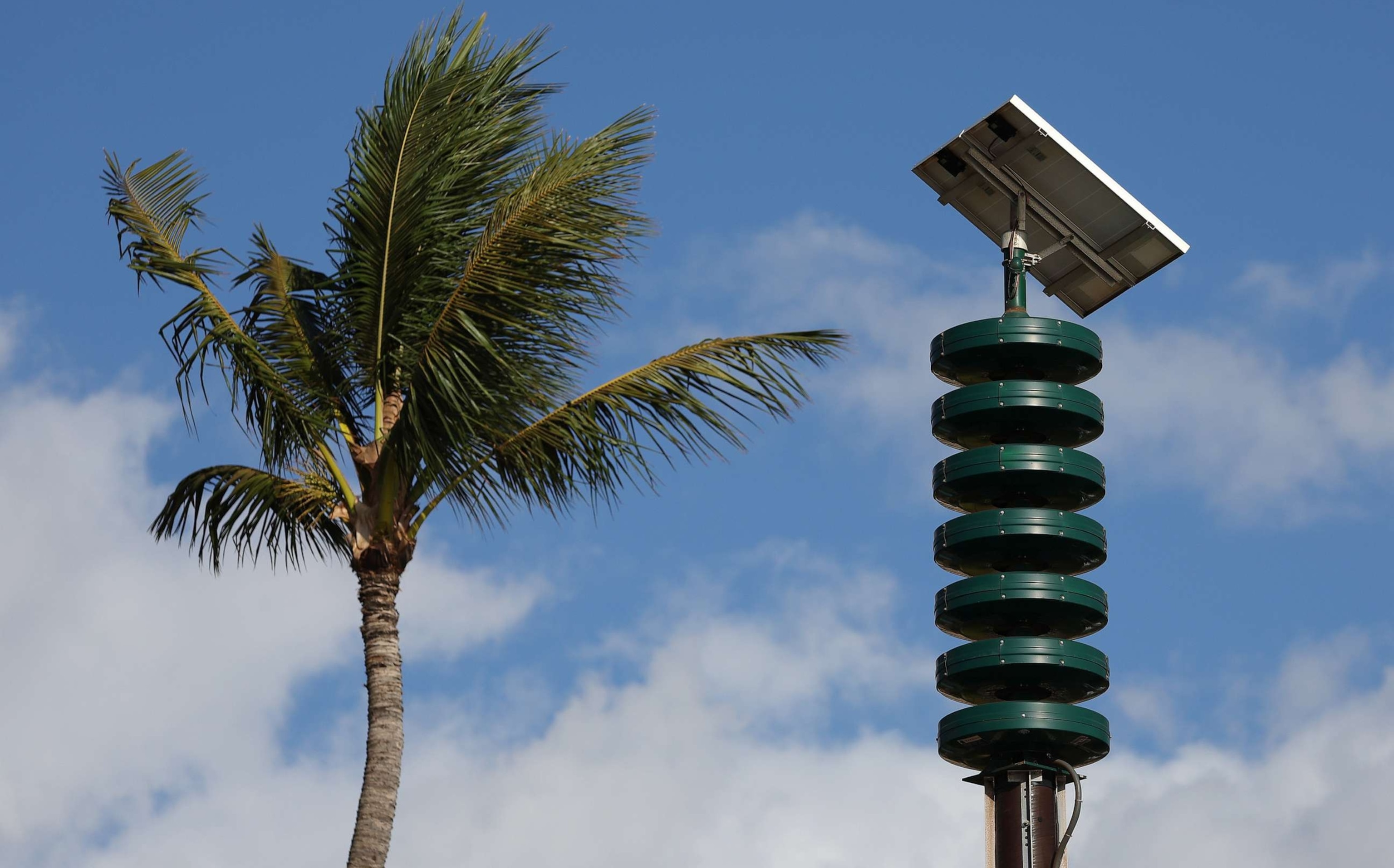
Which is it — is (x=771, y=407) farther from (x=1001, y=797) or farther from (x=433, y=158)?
(x=1001, y=797)

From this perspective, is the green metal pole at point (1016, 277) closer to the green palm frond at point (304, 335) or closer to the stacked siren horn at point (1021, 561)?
the stacked siren horn at point (1021, 561)

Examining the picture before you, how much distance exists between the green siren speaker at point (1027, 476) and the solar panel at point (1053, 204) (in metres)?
0.04

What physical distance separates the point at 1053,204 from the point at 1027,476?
22.2ft

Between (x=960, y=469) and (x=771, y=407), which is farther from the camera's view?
(x=960, y=469)

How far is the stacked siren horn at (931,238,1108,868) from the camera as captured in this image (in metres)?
47.8

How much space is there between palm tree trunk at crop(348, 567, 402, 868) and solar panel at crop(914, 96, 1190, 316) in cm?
3035

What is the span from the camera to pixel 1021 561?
165 feet

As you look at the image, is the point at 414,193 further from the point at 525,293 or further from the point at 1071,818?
the point at 1071,818

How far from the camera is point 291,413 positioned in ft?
71.0

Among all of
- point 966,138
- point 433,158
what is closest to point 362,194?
point 433,158

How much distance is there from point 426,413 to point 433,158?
277 centimetres

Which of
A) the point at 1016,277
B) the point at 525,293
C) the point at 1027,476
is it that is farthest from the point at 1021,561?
the point at 525,293

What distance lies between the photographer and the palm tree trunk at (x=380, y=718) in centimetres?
2017

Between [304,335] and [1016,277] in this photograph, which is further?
[1016,277]
